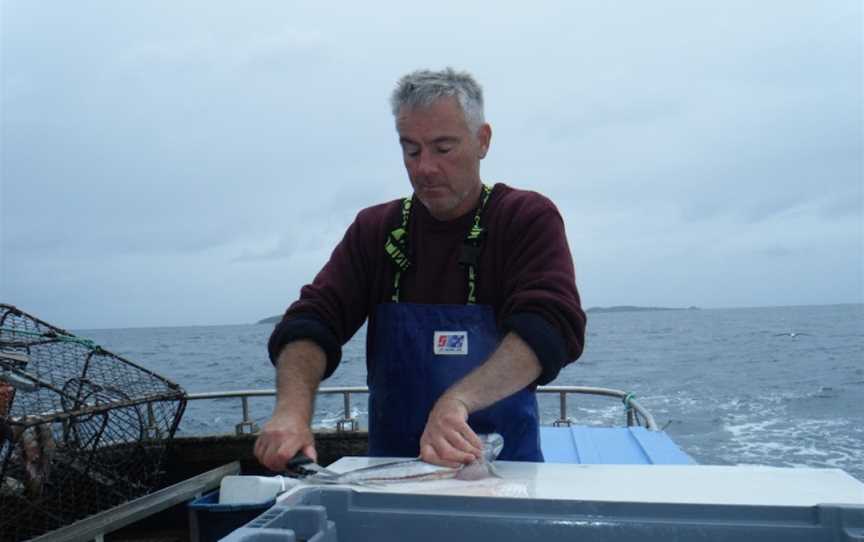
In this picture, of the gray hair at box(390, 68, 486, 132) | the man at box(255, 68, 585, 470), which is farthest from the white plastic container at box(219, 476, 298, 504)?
the gray hair at box(390, 68, 486, 132)

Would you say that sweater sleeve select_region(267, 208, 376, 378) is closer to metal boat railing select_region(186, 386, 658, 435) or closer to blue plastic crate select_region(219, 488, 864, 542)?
blue plastic crate select_region(219, 488, 864, 542)

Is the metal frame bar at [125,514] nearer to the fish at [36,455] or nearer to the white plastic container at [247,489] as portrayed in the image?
the fish at [36,455]

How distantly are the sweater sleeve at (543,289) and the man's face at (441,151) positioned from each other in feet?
0.75

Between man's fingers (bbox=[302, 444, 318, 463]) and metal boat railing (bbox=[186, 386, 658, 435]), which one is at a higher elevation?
man's fingers (bbox=[302, 444, 318, 463])

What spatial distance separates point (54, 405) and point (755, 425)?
14.9m

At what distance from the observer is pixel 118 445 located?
14.2ft

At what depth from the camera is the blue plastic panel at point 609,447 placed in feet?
A: 13.9

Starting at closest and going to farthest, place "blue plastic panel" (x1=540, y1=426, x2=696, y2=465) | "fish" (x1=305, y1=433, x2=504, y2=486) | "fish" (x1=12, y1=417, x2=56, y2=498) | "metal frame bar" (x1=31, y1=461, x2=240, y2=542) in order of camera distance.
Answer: "fish" (x1=305, y1=433, x2=504, y2=486) < "metal frame bar" (x1=31, y1=461, x2=240, y2=542) < "fish" (x1=12, y1=417, x2=56, y2=498) < "blue plastic panel" (x1=540, y1=426, x2=696, y2=465)

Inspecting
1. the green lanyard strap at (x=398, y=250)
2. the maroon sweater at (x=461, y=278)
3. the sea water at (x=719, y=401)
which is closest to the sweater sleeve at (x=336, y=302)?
the maroon sweater at (x=461, y=278)

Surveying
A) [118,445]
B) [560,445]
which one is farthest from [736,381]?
[118,445]

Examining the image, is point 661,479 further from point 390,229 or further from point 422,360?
point 390,229

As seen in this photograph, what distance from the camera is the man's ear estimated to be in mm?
2455

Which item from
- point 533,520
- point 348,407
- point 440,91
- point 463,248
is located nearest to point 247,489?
point 533,520

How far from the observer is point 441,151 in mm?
2342
